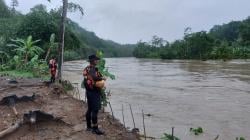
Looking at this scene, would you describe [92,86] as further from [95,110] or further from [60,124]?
[60,124]

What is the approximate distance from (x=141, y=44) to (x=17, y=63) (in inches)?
3745

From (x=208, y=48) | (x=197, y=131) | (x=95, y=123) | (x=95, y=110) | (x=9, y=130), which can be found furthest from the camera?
(x=208, y=48)

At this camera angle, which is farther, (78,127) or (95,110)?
(78,127)

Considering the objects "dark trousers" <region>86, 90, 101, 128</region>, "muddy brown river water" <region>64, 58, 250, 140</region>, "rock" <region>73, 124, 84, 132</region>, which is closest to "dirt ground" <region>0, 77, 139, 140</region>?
"rock" <region>73, 124, 84, 132</region>

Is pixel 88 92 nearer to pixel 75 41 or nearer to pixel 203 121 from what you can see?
pixel 203 121

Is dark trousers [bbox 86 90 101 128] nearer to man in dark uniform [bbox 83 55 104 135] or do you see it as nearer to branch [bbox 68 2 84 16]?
man in dark uniform [bbox 83 55 104 135]

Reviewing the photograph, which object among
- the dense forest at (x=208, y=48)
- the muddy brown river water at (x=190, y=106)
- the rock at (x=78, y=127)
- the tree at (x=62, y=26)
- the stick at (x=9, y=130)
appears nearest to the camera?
the stick at (x=9, y=130)

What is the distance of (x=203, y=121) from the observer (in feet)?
46.8

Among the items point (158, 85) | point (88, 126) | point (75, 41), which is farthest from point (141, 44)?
point (88, 126)

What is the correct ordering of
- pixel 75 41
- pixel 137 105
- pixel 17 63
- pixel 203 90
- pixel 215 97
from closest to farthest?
pixel 137 105, pixel 215 97, pixel 203 90, pixel 17 63, pixel 75 41

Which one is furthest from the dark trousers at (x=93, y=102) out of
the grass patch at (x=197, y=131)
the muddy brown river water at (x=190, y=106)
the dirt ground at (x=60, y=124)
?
the grass patch at (x=197, y=131)

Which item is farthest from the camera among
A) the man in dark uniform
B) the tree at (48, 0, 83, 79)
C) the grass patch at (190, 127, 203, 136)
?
the tree at (48, 0, 83, 79)

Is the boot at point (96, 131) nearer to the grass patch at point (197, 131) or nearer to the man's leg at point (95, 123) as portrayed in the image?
the man's leg at point (95, 123)

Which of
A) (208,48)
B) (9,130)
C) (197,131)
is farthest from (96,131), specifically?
(208,48)
